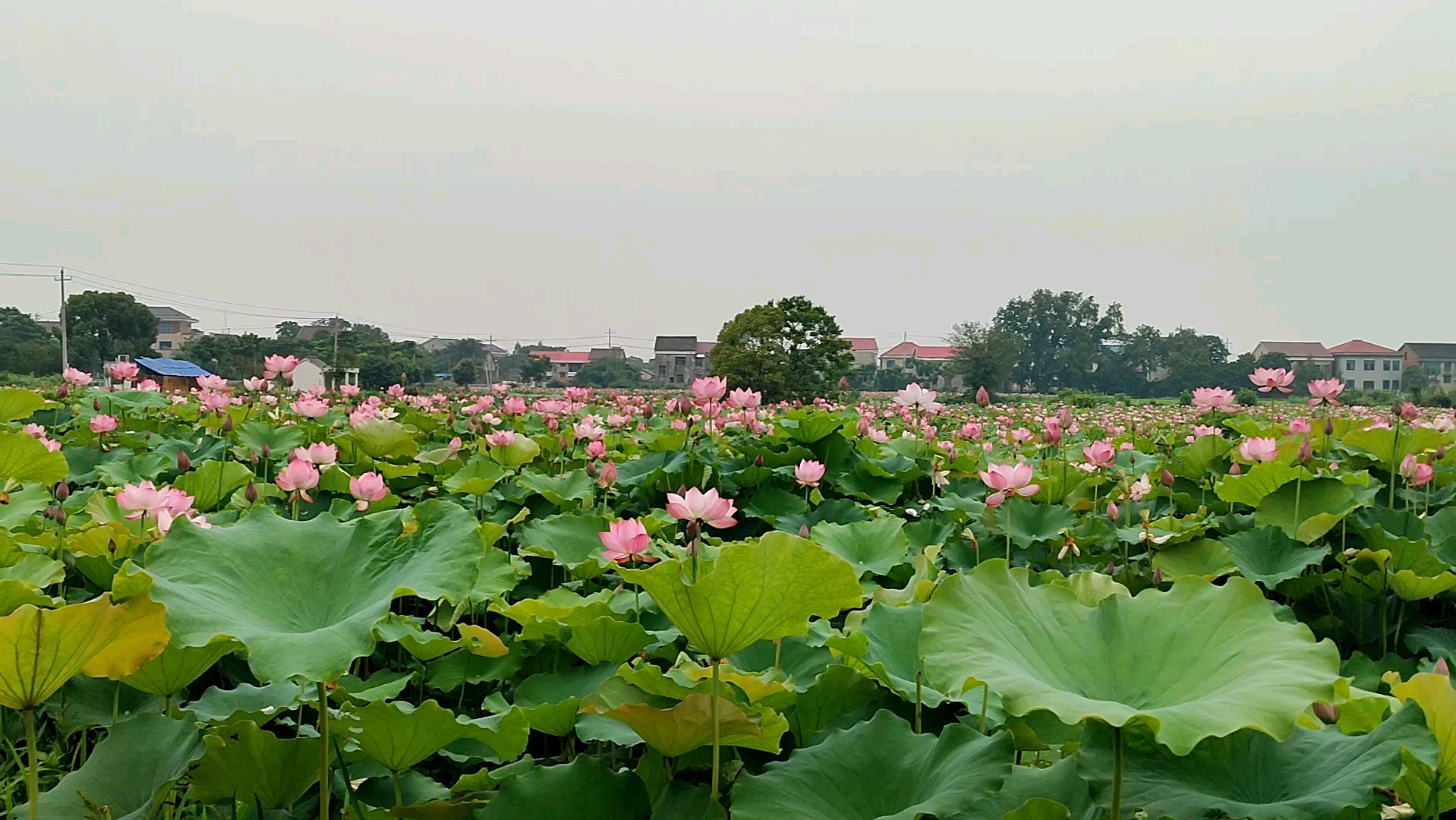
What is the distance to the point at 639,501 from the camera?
9.65 feet

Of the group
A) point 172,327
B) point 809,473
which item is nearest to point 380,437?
point 809,473

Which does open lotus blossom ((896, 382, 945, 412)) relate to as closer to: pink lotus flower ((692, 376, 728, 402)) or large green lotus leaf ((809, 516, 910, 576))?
pink lotus flower ((692, 376, 728, 402))

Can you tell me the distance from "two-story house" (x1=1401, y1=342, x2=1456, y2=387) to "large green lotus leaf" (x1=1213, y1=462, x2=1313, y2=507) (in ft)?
206

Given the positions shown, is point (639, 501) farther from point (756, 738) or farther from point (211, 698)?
point (756, 738)

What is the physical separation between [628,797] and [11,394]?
123 inches

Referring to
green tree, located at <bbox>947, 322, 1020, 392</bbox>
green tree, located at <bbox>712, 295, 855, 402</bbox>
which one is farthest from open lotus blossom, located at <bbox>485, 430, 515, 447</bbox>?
green tree, located at <bbox>947, 322, 1020, 392</bbox>

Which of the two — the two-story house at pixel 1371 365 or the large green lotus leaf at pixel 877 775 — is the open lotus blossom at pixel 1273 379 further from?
the two-story house at pixel 1371 365

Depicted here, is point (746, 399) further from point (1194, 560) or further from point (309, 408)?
point (1194, 560)

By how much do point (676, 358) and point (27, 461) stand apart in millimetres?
66862

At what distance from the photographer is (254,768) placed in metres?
0.99

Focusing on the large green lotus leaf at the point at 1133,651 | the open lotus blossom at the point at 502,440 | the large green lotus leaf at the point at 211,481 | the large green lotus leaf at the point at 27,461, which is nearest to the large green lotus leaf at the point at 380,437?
the open lotus blossom at the point at 502,440

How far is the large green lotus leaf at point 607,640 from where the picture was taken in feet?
4.20

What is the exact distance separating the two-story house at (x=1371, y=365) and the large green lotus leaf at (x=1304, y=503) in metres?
63.9

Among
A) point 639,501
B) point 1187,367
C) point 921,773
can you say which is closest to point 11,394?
point 639,501
